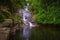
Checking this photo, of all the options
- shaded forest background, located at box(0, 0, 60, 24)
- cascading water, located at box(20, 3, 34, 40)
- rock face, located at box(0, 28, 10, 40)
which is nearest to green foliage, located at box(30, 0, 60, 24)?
shaded forest background, located at box(0, 0, 60, 24)

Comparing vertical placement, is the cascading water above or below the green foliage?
below

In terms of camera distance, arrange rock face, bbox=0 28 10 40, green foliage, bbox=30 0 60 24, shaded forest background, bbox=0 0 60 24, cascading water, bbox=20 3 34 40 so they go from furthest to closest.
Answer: green foliage, bbox=30 0 60 24, shaded forest background, bbox=0 0 60 24, cascading water, bbox=20 3 34 40, rock face, bbox=0 28 10 40

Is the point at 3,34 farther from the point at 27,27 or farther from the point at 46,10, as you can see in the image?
the point at 46,10

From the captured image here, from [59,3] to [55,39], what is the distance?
8938mm

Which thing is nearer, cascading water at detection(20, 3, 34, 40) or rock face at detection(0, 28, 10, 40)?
rock face at detection(0, 28, 10, 40)

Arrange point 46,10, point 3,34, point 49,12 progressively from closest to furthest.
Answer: point 3,34 → point 49,12 → point 46,10

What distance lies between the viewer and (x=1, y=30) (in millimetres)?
10812

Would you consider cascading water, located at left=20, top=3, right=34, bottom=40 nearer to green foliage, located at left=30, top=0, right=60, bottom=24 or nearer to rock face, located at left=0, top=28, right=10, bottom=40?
green foliage, located at left=30, top=0, right=60, bottom=24

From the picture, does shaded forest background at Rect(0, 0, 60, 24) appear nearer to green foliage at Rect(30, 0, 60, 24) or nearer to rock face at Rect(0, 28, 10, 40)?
green foliage at Rect(30, 0, 60, 24)

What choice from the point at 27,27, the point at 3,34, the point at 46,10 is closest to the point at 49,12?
the point at 46,10

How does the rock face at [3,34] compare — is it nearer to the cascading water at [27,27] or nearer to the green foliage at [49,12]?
the cascading water at [27,27]

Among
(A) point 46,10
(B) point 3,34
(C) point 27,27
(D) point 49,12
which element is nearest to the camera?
(B) point 3,34

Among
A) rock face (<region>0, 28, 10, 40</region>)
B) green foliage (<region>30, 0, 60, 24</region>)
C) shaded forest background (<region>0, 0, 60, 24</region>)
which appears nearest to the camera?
rock face (<region>0, 28, 10, 40</region>)

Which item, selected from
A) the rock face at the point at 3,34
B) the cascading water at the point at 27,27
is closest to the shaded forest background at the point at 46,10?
the cascading water at the point at 27,27
